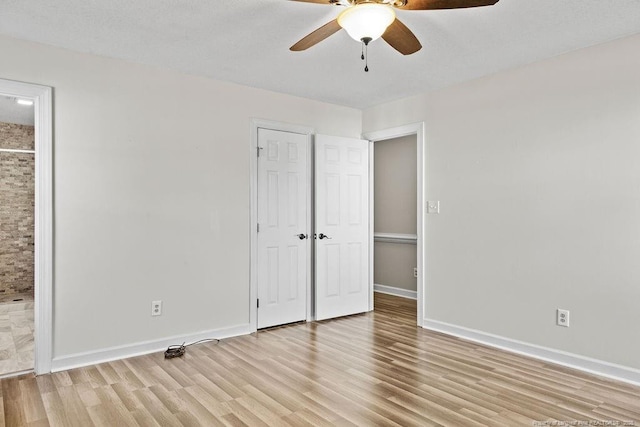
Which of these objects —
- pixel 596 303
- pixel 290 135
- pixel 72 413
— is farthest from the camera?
pixel 290 135

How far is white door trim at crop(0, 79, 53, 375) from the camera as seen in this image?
10.1 ft

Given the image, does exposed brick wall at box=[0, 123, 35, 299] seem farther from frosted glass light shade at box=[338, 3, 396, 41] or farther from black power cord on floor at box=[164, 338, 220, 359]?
frosted glass light shade at box=[338, 3, 396, 41]

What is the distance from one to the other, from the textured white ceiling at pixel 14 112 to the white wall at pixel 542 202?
4.72 meters

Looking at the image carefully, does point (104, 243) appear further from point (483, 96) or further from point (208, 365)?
point (483, 96)

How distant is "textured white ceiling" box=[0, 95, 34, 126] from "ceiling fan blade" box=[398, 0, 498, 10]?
4.67 meters

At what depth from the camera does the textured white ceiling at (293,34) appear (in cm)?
253

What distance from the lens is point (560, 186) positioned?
131 inches

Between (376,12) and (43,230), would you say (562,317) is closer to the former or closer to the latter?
(376,12)

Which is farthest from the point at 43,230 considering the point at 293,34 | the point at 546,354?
the point at 546,354

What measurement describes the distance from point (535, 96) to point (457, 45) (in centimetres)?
91

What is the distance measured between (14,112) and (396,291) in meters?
5.65

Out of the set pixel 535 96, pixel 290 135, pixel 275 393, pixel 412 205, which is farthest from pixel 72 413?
pixel 412 205

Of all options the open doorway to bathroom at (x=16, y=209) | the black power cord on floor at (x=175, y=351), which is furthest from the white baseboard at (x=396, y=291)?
the open doorway to bathroom at (x=16, y=209)

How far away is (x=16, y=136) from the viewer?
586cm
